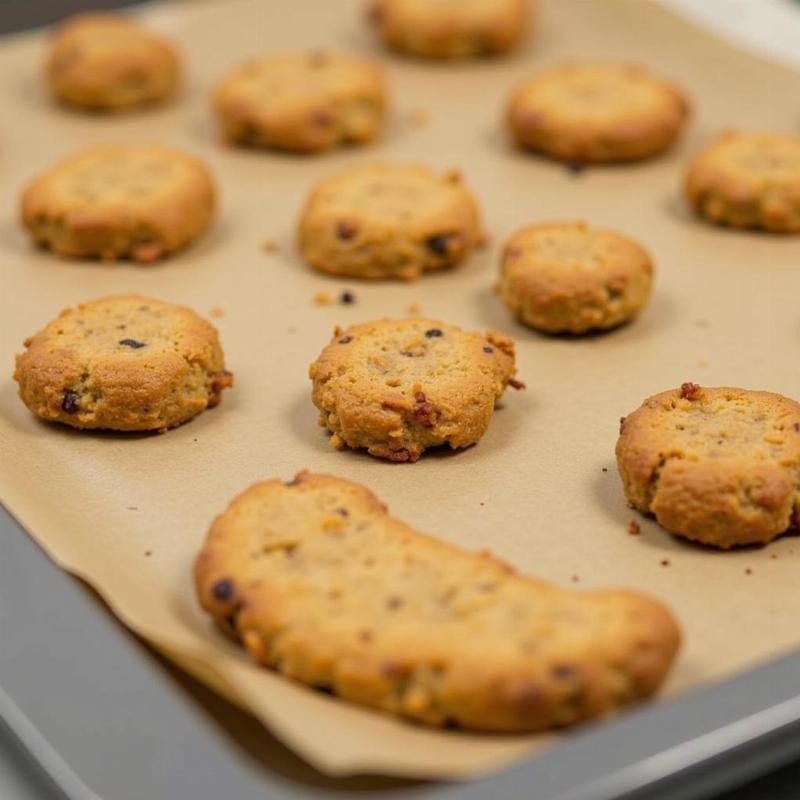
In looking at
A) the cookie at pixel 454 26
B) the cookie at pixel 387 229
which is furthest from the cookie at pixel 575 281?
the cookie at pixel 454 26

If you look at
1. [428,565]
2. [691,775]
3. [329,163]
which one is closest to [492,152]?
[329,163]

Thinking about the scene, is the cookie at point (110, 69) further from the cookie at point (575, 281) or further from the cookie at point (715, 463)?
the cookie at point (715, 463)

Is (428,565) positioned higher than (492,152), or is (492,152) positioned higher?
(428,565)

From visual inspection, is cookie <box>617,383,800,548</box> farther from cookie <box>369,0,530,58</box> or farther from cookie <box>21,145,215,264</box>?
cookie <box>369,0,530,58</box>

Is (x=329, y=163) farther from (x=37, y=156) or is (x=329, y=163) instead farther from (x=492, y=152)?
(x=37, y=156)

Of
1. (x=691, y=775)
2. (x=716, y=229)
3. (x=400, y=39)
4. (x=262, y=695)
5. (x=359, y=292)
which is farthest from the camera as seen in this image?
(x=400, y=39)
